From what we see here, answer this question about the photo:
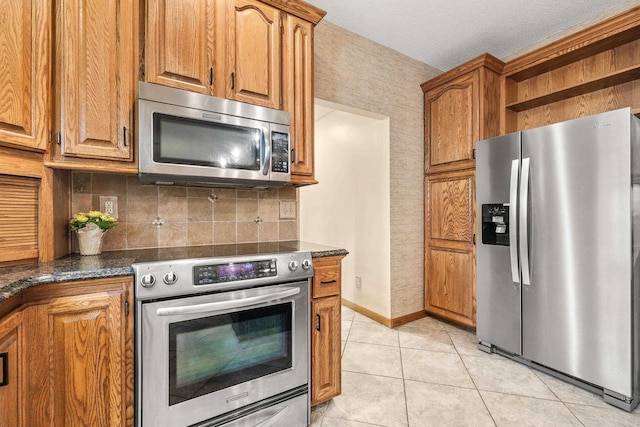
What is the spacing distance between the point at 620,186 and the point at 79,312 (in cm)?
281

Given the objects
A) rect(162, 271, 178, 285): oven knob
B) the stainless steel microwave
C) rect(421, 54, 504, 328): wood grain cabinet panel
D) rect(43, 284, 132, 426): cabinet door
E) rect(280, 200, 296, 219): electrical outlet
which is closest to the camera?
rect(43, 284, 132, 426): cabinet door

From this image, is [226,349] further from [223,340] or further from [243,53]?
[243,53]

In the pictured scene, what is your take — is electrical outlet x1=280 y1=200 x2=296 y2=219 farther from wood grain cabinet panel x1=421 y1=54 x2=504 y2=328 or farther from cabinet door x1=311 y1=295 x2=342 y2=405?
wood grain cabinet panel x1=421 y1=54 x2=504 y2=328

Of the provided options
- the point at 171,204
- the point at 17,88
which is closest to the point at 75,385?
the point at 171,204

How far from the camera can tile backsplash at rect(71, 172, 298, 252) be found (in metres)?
1.66

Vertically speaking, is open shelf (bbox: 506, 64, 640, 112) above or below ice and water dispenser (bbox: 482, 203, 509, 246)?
above

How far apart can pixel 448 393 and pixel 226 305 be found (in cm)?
157

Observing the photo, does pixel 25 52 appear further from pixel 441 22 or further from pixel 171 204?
pixel 441 22

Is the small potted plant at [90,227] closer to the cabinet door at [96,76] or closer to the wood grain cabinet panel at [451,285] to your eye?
the cabinet door at [96,76]

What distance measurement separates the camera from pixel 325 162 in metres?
4.02

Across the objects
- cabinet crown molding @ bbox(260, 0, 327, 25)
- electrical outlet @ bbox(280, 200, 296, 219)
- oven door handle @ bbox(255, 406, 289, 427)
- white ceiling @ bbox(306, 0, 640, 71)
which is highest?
white ceiling @ bbox(306, 0, 640, 71)

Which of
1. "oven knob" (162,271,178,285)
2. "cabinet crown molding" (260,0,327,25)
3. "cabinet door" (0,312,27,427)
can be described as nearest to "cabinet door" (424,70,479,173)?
"cabinet crown molding" (260,0,327,25)

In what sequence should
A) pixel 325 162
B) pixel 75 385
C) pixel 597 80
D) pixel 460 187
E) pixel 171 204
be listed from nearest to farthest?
1. pixel 75 385
2. pixel 171 204
3. pixel 597 80
4. pixel 460 187
5. pixel 325 162

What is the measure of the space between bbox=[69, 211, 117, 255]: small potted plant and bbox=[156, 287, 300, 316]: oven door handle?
0.60 meters
